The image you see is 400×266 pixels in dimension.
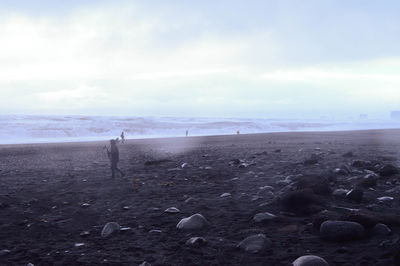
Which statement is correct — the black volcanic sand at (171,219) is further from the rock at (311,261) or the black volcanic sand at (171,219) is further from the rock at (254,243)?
the rock at (311,261)

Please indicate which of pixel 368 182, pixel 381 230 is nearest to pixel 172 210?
→ pixel 381 230

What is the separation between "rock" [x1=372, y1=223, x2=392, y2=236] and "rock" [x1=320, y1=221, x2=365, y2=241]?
167 millimetres

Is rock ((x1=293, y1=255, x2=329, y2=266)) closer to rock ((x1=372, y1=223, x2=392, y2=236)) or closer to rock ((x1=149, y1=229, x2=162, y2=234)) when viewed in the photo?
rock ((x1=372, y1=223, x2=392, y2=236))

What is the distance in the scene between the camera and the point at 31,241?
4.92 metres

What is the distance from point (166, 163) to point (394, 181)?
830 centimetres

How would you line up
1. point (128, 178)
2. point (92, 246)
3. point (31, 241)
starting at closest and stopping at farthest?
point (92, 246)
point (31, 241)
point (128, 178)

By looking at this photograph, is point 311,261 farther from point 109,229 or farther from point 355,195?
point 355,195

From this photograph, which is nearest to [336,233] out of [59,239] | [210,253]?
[210,253]

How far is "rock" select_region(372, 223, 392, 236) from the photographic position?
13.7 ft

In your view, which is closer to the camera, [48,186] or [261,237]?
[261,237]

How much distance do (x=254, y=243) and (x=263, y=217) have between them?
110 cm

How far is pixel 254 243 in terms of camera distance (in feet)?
13.8

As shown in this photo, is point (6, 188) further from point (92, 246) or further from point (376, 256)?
point (376, 256)

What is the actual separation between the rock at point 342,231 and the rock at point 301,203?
107 centimetres
